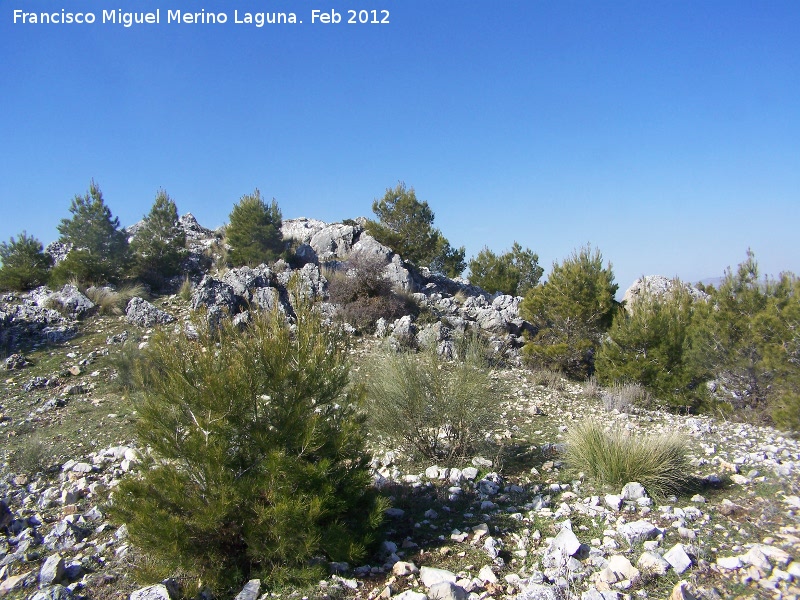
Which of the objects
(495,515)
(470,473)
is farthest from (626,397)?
(495,515)

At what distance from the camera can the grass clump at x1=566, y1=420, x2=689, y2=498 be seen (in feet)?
19.7

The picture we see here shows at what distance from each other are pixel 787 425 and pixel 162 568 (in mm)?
11626

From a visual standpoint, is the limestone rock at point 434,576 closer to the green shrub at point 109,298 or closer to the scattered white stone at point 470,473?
the scattered white stone at point 470,473

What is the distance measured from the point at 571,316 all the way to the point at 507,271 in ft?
43.1

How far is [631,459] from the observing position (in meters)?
6.13

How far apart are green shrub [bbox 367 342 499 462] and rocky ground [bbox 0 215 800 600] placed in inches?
12.5

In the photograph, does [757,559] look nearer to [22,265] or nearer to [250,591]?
[250,591]

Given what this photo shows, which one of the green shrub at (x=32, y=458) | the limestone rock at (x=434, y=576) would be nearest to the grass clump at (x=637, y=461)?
the limestone rock at (x=434, y=576)

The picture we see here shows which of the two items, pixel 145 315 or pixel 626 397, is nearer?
pixel 626 397

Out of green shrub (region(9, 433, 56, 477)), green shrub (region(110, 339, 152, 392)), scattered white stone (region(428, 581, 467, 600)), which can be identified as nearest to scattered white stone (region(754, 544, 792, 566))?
scattered white stone (region(428, 581, 467, 600))

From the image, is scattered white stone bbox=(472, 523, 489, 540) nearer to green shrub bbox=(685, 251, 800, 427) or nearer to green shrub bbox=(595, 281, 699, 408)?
green shrub bbox=(685, 251, 800, 427)

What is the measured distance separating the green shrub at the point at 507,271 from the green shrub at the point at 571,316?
11405 millimetres

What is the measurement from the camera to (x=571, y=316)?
16.2 m

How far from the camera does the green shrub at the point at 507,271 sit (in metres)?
28.8
